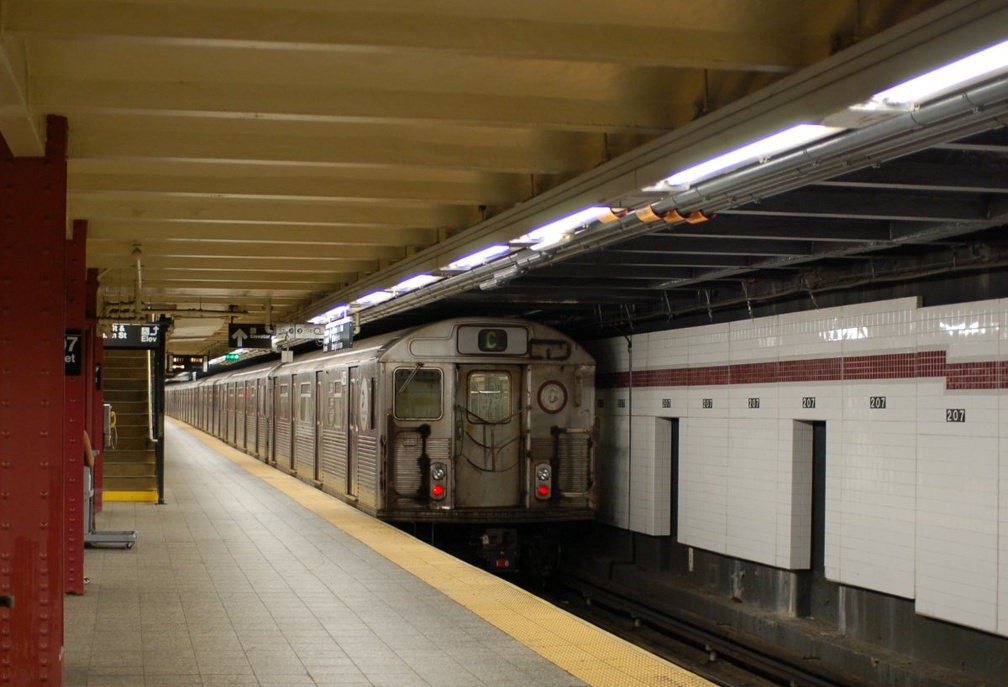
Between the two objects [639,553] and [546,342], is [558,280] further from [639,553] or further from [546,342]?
[639,553]

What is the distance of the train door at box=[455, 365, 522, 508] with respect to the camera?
42.9ft

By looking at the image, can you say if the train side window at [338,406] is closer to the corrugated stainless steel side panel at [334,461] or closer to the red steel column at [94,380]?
the corrugated stainless steel side panel at [334,461]

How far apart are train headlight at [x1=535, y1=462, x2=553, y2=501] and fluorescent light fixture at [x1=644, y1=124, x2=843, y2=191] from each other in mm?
7800

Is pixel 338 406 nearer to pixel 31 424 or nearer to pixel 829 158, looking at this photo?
pixel 31 424

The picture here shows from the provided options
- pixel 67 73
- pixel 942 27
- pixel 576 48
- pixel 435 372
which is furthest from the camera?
pixel 435 372

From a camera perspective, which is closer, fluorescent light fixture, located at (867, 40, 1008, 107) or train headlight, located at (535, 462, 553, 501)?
fluorescent light fixture, located at (867, 40, 1008, 107)

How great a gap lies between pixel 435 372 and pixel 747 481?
370 centimetres

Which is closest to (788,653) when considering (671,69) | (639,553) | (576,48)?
(639,553)

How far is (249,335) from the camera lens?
669 inches

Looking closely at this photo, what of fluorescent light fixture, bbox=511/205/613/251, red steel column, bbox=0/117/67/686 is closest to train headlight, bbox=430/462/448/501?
fluorescent light fixture, bbox=511/205/613/251

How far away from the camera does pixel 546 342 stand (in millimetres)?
13250

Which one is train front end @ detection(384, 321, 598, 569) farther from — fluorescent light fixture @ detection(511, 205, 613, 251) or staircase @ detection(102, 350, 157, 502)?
fluorescent light fixture @ detection(511, 205, 613, 251)

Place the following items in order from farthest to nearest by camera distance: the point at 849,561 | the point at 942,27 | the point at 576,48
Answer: the point at 849,561, the point at 576,48, the point at 942,27

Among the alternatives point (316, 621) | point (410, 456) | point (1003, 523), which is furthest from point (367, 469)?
point (1003, 523)
